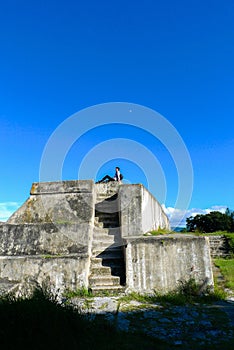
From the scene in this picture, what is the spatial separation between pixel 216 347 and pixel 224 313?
1.49 m

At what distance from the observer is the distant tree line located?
2663 centimetres

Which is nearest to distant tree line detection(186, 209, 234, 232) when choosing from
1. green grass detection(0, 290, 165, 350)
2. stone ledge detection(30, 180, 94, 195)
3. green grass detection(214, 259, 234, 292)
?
green grass detection(214, 259, 234, 292)

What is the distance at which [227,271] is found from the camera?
6.98 metres

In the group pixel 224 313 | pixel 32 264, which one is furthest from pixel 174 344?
pixel 32 264

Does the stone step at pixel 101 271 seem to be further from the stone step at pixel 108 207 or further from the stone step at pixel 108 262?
the stone step at pixel 108 207

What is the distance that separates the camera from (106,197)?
329 inches

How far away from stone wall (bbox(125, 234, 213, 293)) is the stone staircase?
0.39 meters

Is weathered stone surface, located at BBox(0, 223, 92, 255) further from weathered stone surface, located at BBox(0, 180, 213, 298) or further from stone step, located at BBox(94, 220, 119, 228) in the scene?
stone step, located at BBox(94, 220, 119, 228)

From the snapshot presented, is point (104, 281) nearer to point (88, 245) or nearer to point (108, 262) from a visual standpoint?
point (108, 262)

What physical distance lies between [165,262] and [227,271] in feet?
7.24

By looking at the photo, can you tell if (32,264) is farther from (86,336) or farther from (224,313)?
(224,313)

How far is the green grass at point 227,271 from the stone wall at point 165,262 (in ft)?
2.70

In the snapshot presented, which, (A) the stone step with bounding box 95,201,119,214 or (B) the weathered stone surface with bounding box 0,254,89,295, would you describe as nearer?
(B) the weathered stone surface with bounding box 0,254,89,295

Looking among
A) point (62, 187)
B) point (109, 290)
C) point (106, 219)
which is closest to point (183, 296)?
point (109, 290)
